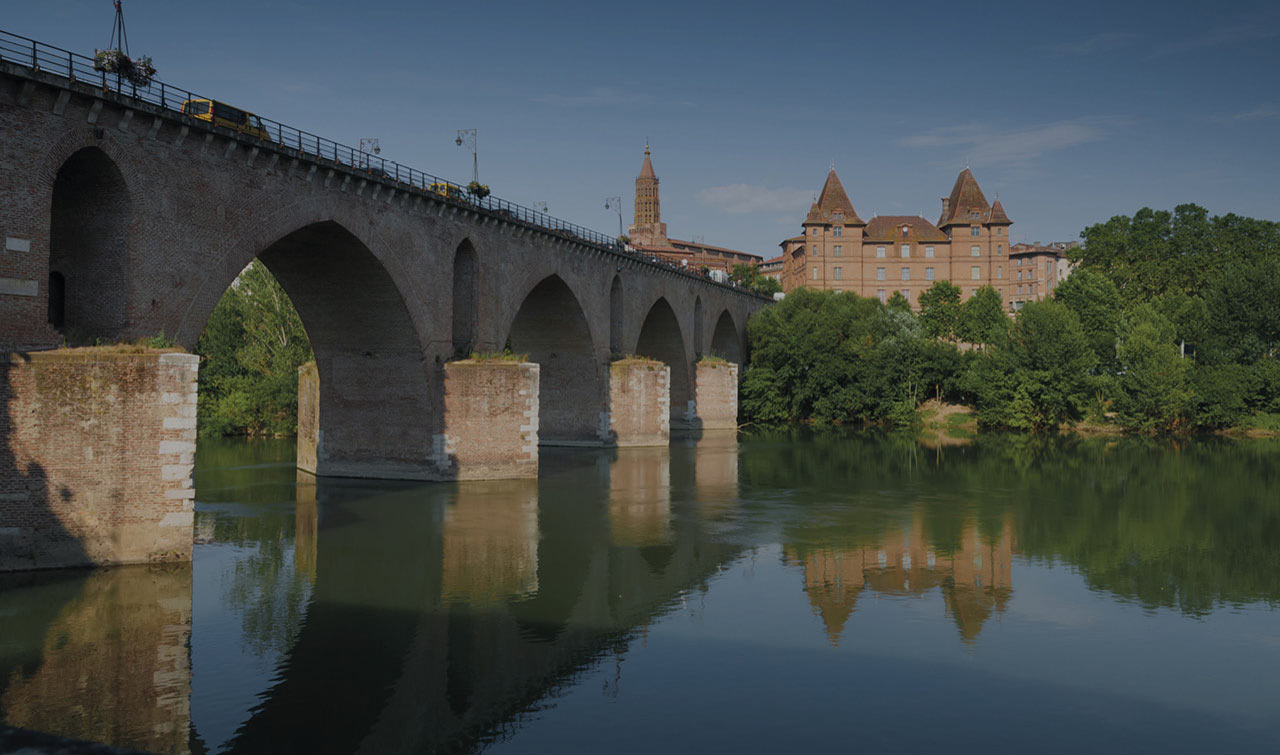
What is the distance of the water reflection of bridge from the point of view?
1265 centimetres

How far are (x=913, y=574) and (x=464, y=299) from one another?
2172cm

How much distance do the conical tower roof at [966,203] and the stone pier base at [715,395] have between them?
1846 inches

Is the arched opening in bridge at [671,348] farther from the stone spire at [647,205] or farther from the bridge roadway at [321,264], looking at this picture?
the stone spire at [647,205]

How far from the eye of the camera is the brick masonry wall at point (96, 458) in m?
18.9

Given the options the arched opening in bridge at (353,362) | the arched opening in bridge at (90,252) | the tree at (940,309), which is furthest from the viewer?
the tree at (940,309)

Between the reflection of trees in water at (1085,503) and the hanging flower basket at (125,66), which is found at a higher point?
the hanging flower basket at (125,66)

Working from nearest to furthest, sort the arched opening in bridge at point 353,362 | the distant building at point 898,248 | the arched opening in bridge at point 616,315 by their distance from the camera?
the arched opening in bridge at point 353,362, the arched opening in bridge at point 616,315, the distant building at point 898,248

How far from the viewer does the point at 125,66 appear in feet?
72.3

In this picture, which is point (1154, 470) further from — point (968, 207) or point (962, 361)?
point (968, 207)

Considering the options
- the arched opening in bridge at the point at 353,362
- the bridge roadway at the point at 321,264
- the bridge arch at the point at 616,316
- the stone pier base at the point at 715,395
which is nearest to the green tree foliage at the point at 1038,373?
the stone pier base at the point at 715,395

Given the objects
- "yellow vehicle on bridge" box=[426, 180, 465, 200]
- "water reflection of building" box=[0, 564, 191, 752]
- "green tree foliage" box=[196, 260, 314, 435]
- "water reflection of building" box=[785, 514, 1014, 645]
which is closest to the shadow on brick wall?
"water reflection of building" box=[0, 564, 191, 752]

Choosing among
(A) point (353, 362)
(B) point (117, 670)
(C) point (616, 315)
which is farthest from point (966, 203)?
(B) point (117, 670)

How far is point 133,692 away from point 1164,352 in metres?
60.1

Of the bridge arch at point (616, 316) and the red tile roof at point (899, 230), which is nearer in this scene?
the bridge arch at point (616, 316)
